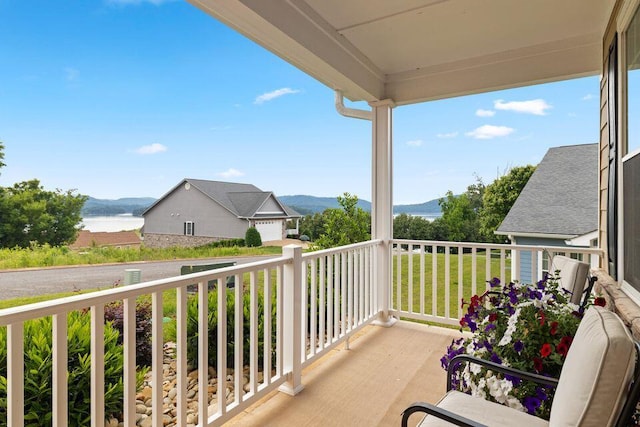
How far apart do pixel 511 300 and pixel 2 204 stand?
2188 mm

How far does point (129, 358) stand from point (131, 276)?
0.34 metres

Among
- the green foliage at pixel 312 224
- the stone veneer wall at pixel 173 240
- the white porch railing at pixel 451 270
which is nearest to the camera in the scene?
the stone veneer wall at pixel 173 240


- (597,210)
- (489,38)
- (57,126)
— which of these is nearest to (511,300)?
(597,210)

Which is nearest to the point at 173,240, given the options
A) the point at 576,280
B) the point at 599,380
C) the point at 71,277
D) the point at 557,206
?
the point at 71,277

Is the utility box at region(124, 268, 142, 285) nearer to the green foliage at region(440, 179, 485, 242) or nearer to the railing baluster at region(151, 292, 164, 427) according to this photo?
the railing baluster at region(151, 292, 164, 427)

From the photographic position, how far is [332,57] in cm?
289

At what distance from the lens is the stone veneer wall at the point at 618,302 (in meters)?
1.50

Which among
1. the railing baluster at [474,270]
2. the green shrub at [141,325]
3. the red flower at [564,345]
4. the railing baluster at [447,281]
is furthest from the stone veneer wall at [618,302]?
the green shrub at [141,325]

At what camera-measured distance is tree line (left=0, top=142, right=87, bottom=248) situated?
1191mm

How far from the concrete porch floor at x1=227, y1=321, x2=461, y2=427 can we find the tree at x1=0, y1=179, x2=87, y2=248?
58.7 inches

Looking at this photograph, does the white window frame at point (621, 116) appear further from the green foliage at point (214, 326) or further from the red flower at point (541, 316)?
the green foliage at point (214, 326)

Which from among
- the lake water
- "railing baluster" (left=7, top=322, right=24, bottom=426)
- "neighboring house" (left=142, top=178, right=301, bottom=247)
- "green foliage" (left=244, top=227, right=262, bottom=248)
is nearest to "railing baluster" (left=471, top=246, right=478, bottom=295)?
"neighboring house" (left=142, top=178, right=301, bottom=247)

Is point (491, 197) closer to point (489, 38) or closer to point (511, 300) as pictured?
point (489, 38)

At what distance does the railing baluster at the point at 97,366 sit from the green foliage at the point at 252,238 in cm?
88
